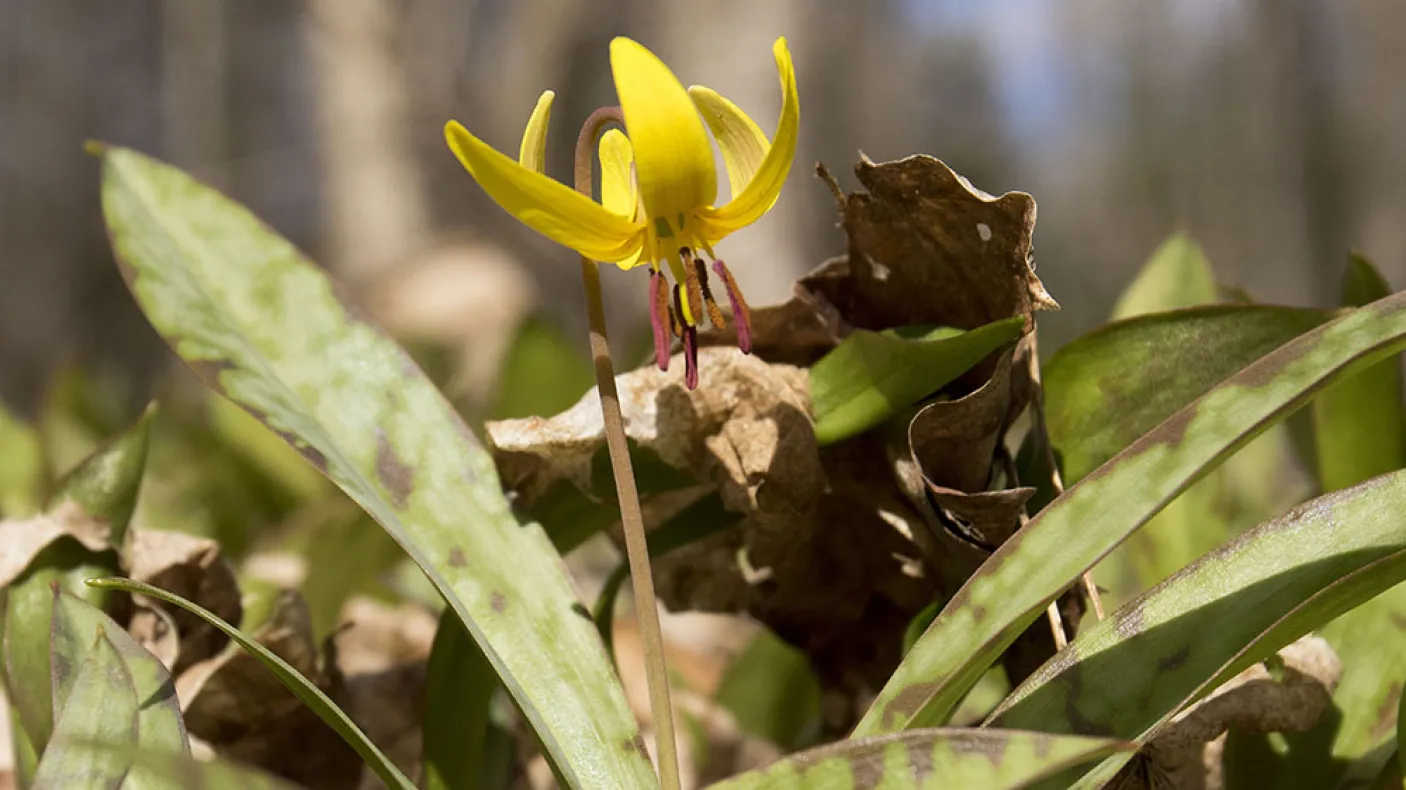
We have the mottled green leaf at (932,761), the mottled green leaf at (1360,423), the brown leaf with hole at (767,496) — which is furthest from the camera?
the mottled green leaf at (1360,423)

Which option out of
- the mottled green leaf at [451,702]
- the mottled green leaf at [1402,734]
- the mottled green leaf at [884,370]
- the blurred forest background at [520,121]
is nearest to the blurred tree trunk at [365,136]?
the blurred forest background at [520,121]

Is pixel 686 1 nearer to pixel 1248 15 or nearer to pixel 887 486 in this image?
pixel 1248 15

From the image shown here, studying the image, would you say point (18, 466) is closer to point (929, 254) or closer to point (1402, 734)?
point (929, 254)

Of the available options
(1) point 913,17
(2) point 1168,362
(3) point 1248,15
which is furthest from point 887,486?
(1) point 913,17

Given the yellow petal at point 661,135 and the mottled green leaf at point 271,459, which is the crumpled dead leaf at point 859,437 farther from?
the mottled green leaf at point 271,459

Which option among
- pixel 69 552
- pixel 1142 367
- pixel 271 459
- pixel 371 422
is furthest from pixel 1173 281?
pixel 271 459
